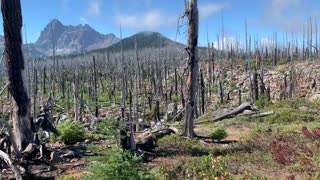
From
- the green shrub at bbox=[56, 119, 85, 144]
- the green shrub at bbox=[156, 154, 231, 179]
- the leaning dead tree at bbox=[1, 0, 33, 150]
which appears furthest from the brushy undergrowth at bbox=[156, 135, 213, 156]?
the leaning dead tree at bbox=[1, 0, 33, 150]

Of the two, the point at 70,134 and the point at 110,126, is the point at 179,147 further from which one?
the point at 110,126

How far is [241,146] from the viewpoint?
14383 millimetres

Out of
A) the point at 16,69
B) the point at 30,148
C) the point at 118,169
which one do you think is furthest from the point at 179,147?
the point at 118,169

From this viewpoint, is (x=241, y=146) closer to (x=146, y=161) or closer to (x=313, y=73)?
(x=146, y=161)

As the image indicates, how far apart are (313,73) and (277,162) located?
51537 mm

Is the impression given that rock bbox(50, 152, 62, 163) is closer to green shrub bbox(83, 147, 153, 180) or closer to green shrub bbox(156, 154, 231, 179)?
green shrub bbox(156, 154, 231, 179)

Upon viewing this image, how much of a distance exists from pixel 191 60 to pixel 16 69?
811 centimetres

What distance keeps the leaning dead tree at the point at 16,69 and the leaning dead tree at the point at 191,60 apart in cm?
772

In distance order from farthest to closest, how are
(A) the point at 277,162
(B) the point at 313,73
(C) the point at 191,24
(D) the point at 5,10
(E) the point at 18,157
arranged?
(B) the point at 313,73
(C) the point at 191,24
(A) the point at 277,162
(D) the point at 5,10
(E) the point at 18,157

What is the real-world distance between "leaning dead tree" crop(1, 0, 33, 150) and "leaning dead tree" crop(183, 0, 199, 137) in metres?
7.72

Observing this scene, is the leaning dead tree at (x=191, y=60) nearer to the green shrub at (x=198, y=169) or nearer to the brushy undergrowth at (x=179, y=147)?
the brushy undergrowth at (x=179, y=147)

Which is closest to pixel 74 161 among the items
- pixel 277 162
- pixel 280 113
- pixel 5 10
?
pixel 5 10

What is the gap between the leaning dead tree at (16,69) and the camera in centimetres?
1070

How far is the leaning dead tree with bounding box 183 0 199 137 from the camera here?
17.1 meters
